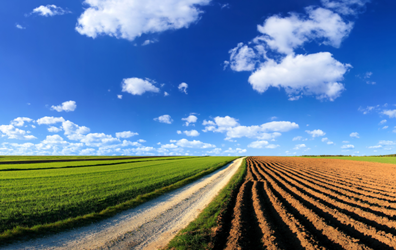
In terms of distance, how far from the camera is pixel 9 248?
259 inches

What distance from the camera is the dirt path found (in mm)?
6941

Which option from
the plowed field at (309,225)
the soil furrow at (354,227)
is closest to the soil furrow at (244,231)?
the plowed field at (309,225)

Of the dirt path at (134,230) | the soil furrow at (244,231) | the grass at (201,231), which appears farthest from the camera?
the dirt path at (134,230)

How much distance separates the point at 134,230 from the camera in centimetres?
823

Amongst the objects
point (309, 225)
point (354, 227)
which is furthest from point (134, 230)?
point (354, 227)

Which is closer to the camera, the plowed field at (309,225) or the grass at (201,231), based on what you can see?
the plowed field at (309,225)

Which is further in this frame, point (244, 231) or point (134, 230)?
point (134, 230)

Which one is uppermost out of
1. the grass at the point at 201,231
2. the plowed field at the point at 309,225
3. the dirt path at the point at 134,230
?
the plowed field at the point at 309,225

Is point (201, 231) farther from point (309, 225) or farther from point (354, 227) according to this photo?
point (354, 227)

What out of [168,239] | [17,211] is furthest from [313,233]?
[17,211]

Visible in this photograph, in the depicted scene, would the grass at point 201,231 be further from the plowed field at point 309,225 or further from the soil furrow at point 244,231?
the soil furrow at point 244,231

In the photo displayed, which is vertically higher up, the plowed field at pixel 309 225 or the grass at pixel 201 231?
the plowed field at pixel 309 225

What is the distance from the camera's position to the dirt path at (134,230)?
6941 millimetres

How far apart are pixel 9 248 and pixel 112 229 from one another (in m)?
3.49
